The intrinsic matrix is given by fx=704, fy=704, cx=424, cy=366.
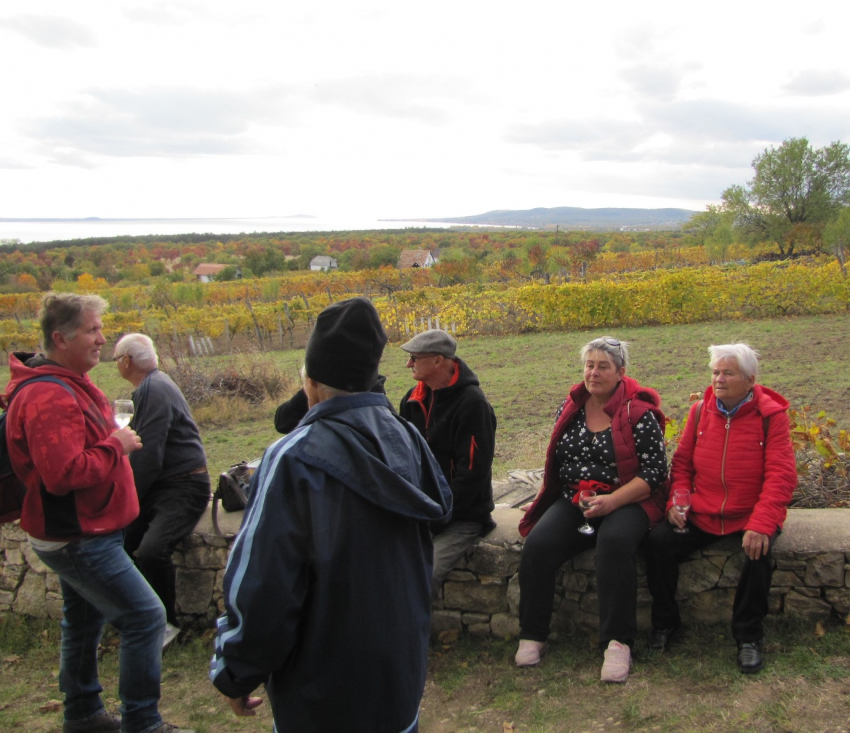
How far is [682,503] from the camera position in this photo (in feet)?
10.2

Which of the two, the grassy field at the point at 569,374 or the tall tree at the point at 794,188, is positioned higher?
the tall tree at the point at 794,188

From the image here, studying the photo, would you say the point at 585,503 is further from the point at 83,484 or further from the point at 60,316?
the point at 60,316

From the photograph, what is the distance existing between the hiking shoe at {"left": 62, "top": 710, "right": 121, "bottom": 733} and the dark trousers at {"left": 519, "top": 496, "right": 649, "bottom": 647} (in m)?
1.79

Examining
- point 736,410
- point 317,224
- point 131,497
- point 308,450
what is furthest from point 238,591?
point 317,224

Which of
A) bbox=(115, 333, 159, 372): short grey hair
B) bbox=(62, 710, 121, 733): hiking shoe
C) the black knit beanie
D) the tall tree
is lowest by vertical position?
bbox=(62, 710, 121, 733): hiking shoe

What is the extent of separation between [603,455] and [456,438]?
69 cm

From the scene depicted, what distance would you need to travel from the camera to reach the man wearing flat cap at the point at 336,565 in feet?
5.12

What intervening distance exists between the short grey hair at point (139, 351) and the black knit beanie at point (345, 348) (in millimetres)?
2053

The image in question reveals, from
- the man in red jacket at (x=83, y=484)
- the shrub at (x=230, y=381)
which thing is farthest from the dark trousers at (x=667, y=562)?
the shrub at (x=230, y=381)

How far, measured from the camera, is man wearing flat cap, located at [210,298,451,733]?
1560 millimetres

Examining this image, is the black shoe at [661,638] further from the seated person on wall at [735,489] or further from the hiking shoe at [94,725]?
the hiking shoe at [94,725]

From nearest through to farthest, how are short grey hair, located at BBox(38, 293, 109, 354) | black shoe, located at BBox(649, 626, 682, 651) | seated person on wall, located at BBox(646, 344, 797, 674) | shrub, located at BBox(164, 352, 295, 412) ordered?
short grey hair, located at BBox(38, 293, 109, 354) → seated person on wall, located at BBox(646, 344, 797, 674) → black shoe, located at BBox(649, 626, 682, 651) → shrub, located at BBox(164, 352, 295, 412)

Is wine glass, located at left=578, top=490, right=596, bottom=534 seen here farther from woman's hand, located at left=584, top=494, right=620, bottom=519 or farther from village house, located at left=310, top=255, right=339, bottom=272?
village house, located at left=310, top=255, right=339, bottom=272

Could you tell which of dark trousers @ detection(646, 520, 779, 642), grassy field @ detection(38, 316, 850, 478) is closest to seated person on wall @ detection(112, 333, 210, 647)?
dark trousers @ detection(646, 520, 779, 642)
